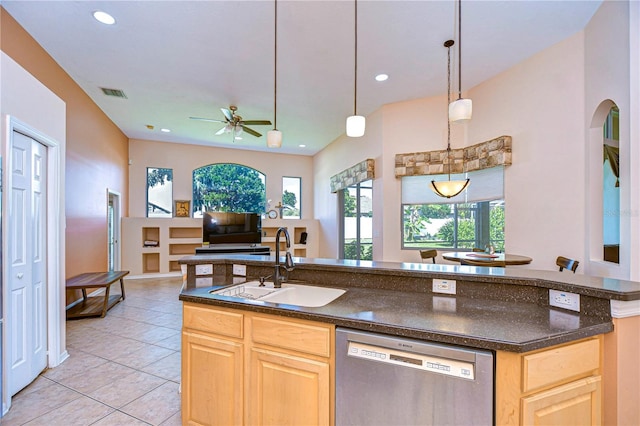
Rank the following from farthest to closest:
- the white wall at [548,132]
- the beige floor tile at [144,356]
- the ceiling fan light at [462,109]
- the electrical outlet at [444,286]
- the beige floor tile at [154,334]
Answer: the beige floor tile at [154,334] < the beige floor tile at [144,356] < the white wall at [548,132] < the ceiling fan light at [462,109] < the electrical outlet at [444,286]

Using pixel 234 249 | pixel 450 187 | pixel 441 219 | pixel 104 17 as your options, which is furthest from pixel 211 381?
pixel 234 249

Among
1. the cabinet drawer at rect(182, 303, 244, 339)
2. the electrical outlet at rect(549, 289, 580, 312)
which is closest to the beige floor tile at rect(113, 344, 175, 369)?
the cabinet drawer at rect(182, 303, 244, 339)

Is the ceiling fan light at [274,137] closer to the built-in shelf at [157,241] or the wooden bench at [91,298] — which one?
the wooden bench at [91,298]

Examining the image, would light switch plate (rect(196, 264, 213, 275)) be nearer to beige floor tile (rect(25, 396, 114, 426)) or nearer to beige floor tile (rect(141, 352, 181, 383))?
beige floor tile (rect(141, 352, 181, 383))

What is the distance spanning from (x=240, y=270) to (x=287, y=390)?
3.64 ft

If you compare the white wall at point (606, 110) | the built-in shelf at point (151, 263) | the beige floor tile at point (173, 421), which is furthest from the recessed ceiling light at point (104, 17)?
the built-in shelf at point (151, 263)

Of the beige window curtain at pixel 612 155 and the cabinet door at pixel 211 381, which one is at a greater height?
the beige window curtain at pixel 612 155

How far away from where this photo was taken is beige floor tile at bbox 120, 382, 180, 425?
206 centimetres

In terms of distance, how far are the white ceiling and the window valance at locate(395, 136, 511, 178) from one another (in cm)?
94

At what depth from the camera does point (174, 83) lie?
4.36 meters

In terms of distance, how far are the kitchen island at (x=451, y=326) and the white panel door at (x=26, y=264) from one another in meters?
1.48

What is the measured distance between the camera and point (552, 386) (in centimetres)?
119

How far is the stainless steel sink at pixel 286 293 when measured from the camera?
1919mm

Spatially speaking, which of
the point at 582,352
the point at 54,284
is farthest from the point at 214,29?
the point at 582,352
